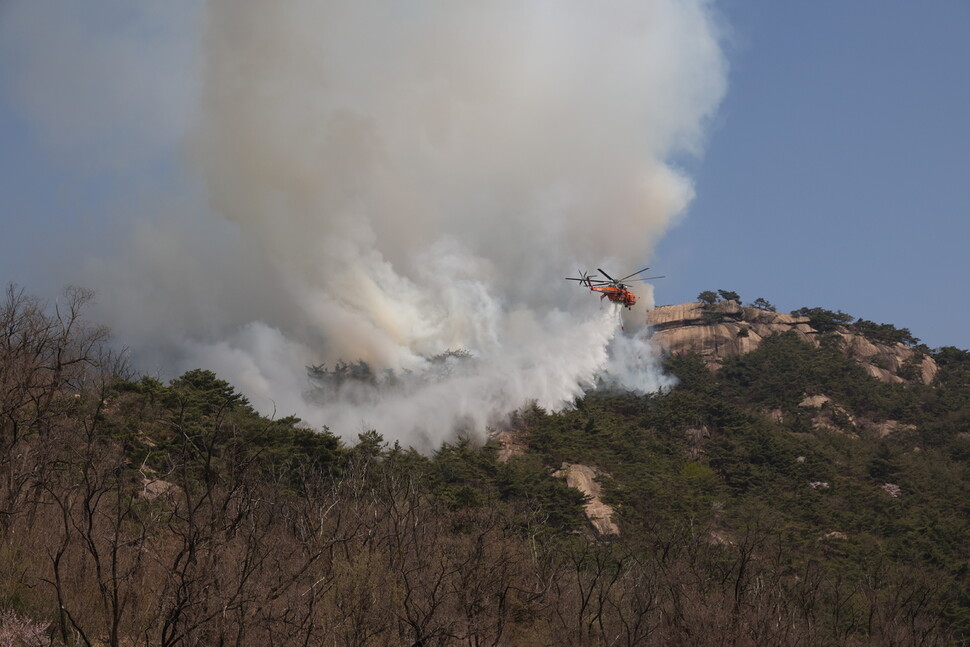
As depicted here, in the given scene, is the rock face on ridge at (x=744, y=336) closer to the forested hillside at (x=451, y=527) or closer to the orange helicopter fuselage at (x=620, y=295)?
the forested hillside at (x=451, y=527)

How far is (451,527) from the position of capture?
161 ft

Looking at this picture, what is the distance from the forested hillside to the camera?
2783cm

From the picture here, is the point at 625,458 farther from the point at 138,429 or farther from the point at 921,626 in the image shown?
the point at 138,429

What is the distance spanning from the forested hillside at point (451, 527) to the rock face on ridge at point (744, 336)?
2720 centimetres

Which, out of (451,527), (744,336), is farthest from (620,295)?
(744,336)

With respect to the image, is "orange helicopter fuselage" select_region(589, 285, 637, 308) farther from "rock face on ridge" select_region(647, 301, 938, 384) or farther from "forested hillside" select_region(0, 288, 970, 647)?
"rock face on ridge" select_region(647, 301, 938, 384)

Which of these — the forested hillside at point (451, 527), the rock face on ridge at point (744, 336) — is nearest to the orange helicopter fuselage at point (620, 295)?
the forested hillside at point (451, 527)

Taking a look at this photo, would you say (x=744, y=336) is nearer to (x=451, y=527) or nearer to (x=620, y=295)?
(x=620, y=295)

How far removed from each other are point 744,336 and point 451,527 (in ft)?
306

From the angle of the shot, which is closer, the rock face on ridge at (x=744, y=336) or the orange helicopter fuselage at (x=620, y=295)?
the orange helicopter fuselage at (x=620, y=295)

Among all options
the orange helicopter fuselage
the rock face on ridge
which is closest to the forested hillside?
the orange helicopter fuselage

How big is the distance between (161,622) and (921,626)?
36.8 meters

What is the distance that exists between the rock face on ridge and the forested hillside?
27.2 metres

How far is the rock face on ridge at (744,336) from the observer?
122938mm
